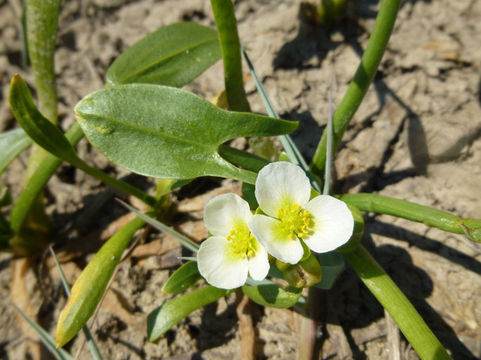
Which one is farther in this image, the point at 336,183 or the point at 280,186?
the point at 336,183

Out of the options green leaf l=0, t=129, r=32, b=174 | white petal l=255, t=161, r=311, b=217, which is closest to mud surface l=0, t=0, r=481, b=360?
green leaf l=0, t=129, r=32, b=174

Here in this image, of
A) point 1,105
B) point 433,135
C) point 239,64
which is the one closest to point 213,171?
point 239,64

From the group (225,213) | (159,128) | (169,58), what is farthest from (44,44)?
(225,213)

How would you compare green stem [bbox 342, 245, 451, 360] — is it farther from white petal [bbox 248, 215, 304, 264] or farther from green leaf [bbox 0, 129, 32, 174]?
green leaf [bbox 0, 129, 32, 174]

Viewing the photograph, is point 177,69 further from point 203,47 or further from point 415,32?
point 415,32

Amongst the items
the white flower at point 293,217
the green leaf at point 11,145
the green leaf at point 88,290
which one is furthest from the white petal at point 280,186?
the green leaf at point 11,145

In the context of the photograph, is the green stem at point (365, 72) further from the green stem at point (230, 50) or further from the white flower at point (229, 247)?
the white flower at point (229, 247)

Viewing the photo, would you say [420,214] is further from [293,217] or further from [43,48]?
[43,48]
